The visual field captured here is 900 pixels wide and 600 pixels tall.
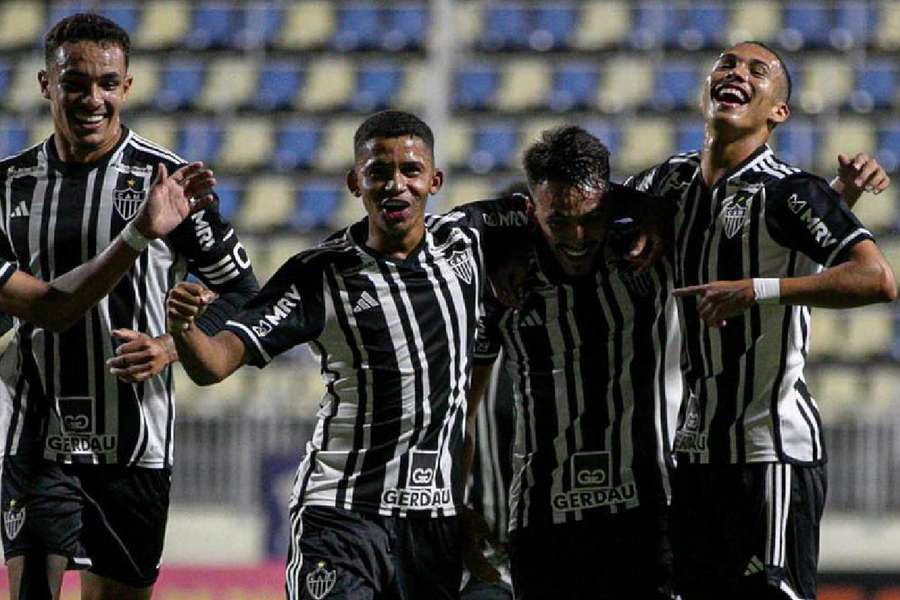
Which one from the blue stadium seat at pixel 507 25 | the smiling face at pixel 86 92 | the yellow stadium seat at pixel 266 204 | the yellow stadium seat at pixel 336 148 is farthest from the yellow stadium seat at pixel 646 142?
the smiling face at pixel 86 92

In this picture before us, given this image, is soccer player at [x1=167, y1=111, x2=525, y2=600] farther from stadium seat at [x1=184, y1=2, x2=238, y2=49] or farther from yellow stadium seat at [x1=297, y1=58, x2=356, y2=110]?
stadium seat at [x1=184, y1=2, x2=238, y2=49]

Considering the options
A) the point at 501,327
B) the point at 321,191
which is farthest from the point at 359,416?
the point at 321,191

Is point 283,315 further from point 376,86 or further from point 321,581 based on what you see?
point 376,86

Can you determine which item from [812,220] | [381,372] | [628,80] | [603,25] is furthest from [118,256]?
[603,25]

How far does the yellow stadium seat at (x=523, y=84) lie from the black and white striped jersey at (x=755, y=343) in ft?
32.9

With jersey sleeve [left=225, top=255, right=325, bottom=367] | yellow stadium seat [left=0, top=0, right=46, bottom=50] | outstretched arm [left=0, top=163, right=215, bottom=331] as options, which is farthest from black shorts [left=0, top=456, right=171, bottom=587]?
yellow stadium seat [left=0, top=0, right=46, bottom=50]

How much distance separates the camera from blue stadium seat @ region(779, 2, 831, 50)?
14.9 m

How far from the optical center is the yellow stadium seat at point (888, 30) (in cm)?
1487

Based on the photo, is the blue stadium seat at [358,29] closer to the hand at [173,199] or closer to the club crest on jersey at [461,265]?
the club crest on jersey at [461,265]

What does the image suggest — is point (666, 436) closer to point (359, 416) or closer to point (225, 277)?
point (359, 416)

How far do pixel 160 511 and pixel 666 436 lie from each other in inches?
62.0

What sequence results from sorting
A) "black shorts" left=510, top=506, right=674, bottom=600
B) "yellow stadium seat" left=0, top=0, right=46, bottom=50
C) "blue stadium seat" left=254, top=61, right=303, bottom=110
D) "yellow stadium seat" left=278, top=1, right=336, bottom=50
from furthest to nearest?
"yellow stadium seat" left=0, top=0, right=46, bottom=50
"yellow stadium seat" left=278, top=1, right=336, bottom=50
"blue stadium seat" left=254, top=61, right=303, bottom=110
"black shorts" left=510, top=506, right=674, bottom=600

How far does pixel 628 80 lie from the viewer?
1509 centimetres

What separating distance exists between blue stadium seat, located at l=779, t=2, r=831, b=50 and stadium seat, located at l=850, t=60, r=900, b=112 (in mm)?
426
